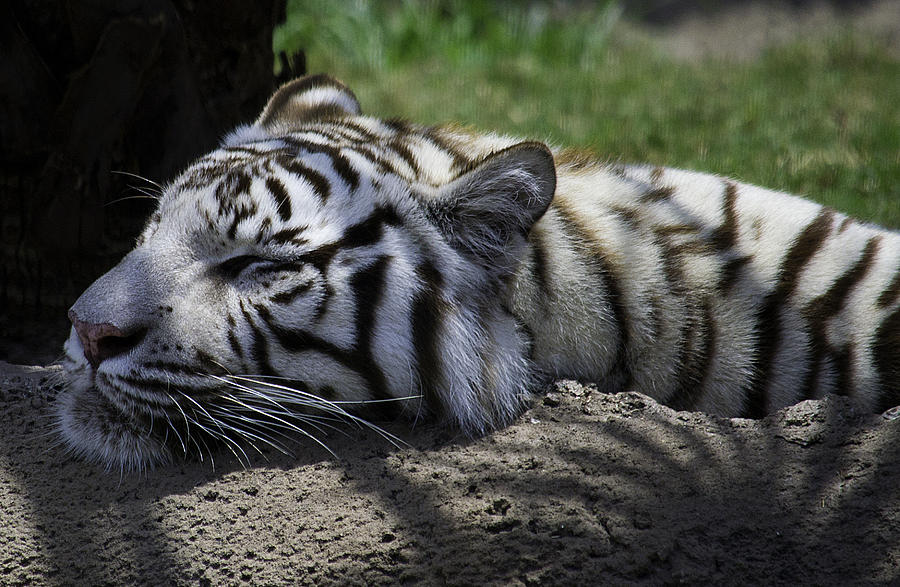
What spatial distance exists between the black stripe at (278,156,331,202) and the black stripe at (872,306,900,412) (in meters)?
1.50

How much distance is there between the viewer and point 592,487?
2041 mm

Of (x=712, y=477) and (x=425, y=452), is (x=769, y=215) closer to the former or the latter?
(x=712, y=477)

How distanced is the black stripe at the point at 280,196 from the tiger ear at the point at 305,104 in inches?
21.9

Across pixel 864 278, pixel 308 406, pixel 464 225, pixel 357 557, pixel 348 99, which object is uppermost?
pixel 348 99

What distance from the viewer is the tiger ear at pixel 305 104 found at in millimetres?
2896

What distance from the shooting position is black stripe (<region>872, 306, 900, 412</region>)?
2.47m

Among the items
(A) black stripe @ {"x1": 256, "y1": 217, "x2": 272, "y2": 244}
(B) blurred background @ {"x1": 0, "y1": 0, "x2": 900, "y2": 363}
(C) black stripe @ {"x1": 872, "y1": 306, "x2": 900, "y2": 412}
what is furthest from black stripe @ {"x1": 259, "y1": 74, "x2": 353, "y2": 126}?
(C) black stripe @ {"x1": 872, "y1": 306, "x2": 900, "y2": 412}

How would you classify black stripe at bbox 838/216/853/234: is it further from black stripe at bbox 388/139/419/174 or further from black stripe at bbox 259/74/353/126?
black stripe at bbox 259/74/353/126

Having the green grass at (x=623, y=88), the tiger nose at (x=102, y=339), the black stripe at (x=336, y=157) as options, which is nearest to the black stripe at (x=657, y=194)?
the black stripe at (x=336, y=157)

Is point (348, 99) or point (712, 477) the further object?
point (348, 99)

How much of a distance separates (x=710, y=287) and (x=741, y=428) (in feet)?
1.36

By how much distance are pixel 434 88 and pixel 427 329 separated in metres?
4.70

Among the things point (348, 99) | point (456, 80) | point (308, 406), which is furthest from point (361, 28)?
point (308, 406)

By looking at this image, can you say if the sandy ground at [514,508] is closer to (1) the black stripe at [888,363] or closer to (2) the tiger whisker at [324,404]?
(2) the tiger whisker at [324,404]
